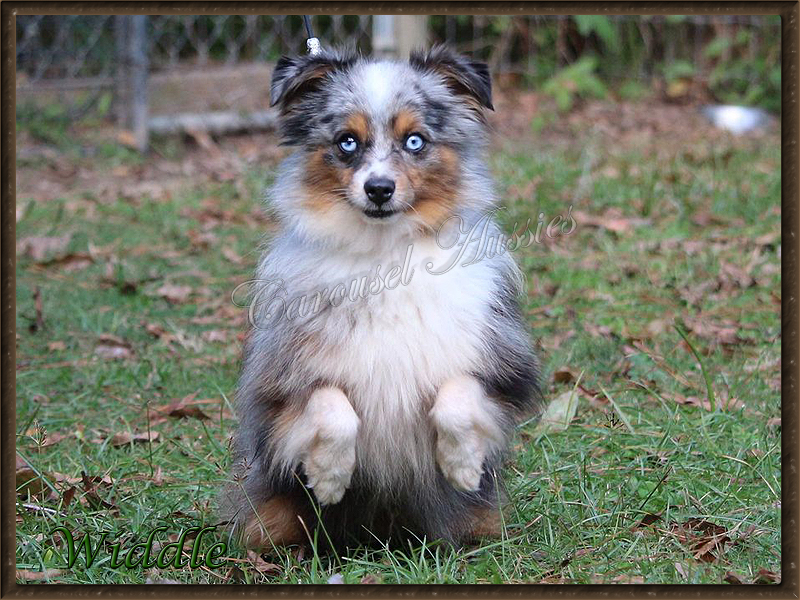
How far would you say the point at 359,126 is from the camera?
3225 millimetres

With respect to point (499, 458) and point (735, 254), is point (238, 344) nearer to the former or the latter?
point (499, 458)

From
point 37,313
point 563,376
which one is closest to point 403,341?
point 563,376

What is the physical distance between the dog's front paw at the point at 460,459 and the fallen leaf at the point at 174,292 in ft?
10.4

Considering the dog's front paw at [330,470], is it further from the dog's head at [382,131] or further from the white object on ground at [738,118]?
the white object on ground at [738,118]

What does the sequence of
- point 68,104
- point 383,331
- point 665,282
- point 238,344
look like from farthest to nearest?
point 68,104
point 665,282
point 238,344
point 383,331

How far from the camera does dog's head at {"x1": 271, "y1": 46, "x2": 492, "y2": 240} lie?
127 inches

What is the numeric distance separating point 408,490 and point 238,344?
7.52ft

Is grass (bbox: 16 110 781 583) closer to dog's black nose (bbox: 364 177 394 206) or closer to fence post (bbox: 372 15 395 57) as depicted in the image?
dog's black nose (bbox: 364 177 394 206)

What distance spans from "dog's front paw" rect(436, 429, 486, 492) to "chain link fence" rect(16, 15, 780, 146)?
19.3 ft

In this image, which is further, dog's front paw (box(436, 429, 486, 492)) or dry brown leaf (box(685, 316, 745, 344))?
dry brown leaf (box(685, 316, 745, 344))

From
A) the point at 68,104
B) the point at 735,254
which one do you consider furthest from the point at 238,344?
the point at 68,104

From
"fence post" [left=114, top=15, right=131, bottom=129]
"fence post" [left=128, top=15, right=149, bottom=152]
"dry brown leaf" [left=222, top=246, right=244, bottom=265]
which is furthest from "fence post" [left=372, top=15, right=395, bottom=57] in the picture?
"dry brown leaf" [left=222, top=246, right=244, bottom=265]

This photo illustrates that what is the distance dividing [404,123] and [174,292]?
310cm

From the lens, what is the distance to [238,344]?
17.3 feet
